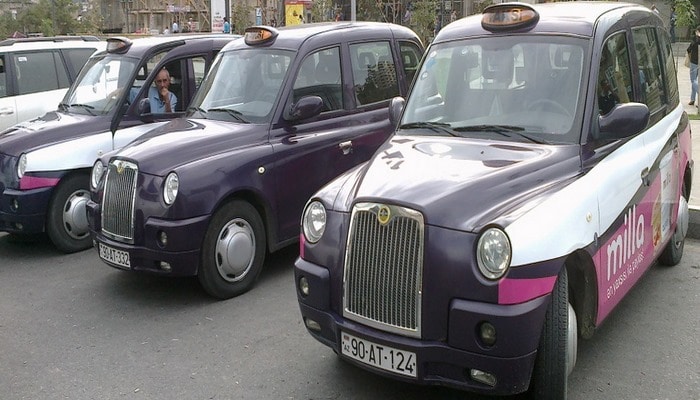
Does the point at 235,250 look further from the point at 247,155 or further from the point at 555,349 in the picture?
the point at 555,349

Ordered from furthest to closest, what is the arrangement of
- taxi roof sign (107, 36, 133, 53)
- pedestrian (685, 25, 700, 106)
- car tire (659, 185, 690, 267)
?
pedestrian (685, 25, 700, 106)
taxi roof sign (107, 36, 133, 53)
car tire (659, 185, 690, 267)

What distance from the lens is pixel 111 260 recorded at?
614 centimetres

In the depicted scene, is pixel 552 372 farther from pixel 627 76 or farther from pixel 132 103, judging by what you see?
pixel 132 103

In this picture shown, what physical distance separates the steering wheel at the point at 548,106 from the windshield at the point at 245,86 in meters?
2.69

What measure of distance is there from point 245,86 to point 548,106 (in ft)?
10.6

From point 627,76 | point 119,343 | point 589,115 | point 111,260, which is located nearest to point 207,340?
point 119,343

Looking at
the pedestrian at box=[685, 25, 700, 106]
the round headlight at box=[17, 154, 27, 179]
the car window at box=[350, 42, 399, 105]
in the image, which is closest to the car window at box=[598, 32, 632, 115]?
the car window at box=[350, 42, 399, 105]

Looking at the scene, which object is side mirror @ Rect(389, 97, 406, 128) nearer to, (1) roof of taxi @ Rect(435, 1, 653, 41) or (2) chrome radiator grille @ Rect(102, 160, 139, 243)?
(1) roof of taxi @ Rect(435, 1, 653, 41)

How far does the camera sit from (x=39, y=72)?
10.5m

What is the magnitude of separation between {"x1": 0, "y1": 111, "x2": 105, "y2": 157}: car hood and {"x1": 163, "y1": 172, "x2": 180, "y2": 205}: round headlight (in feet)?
8.03

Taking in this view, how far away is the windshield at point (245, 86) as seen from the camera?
6740 millimetres

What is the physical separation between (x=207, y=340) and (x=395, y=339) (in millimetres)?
1991

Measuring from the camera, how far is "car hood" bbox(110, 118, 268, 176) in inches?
235

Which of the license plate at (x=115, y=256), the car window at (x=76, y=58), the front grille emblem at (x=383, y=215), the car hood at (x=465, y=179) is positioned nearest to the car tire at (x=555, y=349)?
the car hood at (x=465, y=179)
